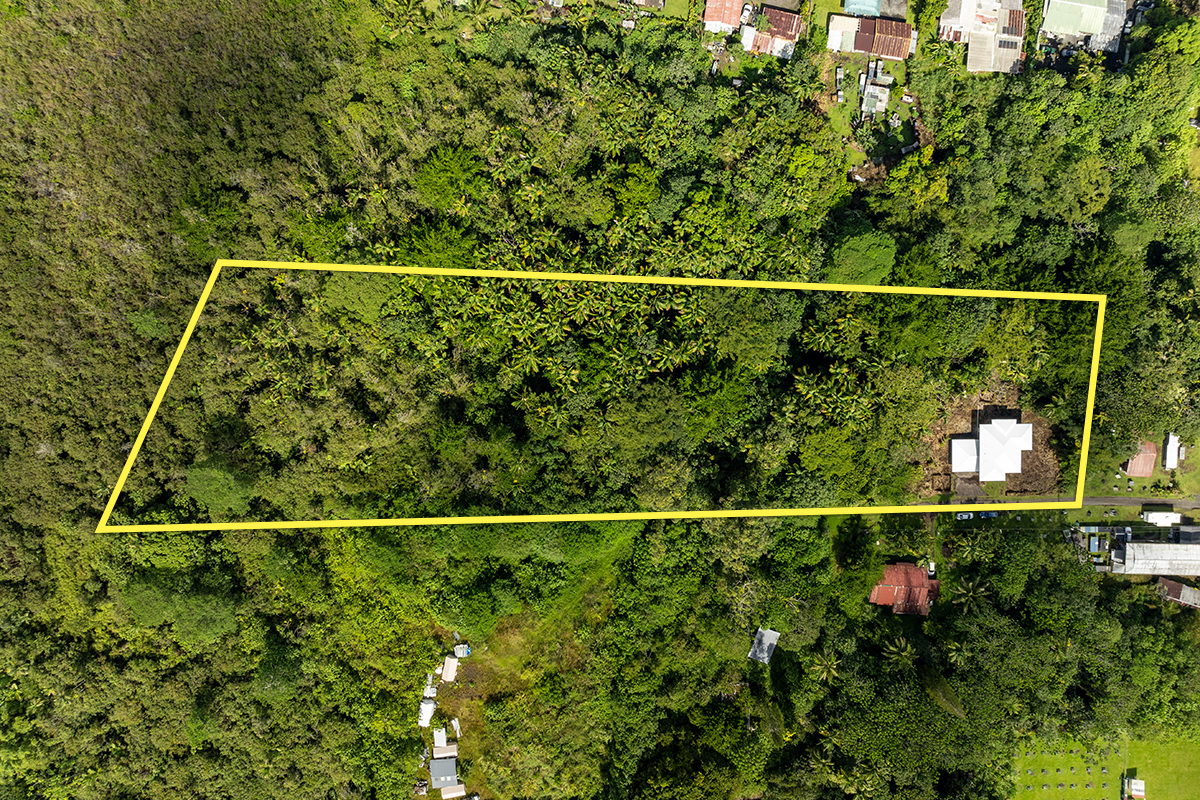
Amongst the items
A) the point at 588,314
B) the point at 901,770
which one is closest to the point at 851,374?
the point at 588,314

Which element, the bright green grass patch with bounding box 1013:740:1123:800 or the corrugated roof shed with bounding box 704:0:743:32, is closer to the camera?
the corrugated roof shed with bounding box 704:0:743:32

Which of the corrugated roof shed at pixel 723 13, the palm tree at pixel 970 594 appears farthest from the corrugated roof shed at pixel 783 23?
the palm tree at pixel 970 594

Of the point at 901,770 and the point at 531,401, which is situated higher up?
the point at 531,401

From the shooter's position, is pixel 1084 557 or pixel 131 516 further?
pixel 1084 557

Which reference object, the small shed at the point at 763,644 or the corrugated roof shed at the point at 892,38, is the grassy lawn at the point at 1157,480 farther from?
the corrugated roof shed at the point at 892,38

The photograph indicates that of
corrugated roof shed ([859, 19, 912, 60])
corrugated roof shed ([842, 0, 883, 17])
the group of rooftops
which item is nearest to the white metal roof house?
corrugated roof shed ([859, 19, 912, 60])

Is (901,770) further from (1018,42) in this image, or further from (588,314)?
(1018,42)

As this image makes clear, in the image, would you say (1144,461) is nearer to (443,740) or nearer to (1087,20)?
(1087,20)

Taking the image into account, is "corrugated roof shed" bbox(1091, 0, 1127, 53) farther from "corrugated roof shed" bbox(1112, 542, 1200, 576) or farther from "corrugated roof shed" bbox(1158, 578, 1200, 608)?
"corrugated roof shed" bbox(1158, 578, 1200, 608)
